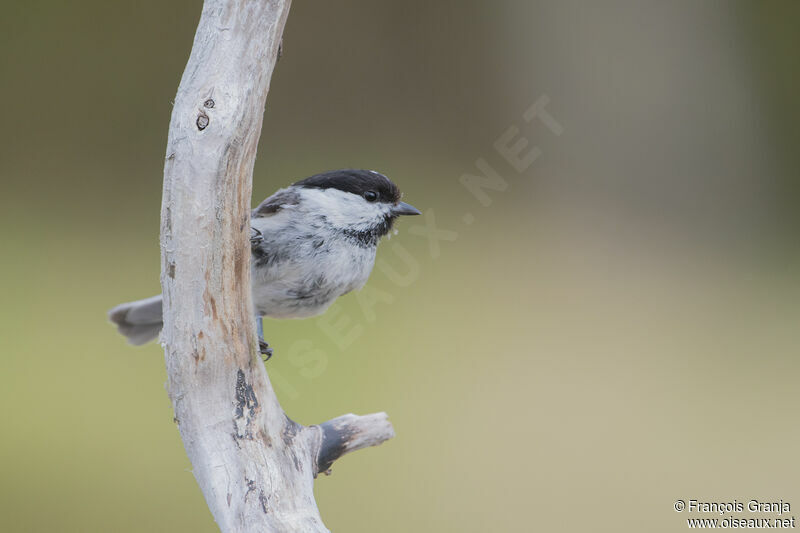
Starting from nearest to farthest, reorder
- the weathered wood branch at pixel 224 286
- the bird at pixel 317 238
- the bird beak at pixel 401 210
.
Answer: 1. the weathered wood branch at pixel 224 286
2. the bird at pixel 317 238
3. the bird beak at pixel 401 210

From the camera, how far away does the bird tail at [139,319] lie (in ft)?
5.49

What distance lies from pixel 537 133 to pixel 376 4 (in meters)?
0.80

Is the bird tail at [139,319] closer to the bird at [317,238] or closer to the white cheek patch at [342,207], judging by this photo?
the bird at [317,238]

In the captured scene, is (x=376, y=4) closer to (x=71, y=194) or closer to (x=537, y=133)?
(x=537, y=133)

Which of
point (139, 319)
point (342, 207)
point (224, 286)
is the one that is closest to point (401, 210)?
point (342, 207)

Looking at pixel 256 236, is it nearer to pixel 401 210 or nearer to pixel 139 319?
pixel 401 210

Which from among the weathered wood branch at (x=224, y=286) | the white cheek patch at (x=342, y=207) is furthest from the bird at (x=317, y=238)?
the weathered wood branch at (x=224, y=286)

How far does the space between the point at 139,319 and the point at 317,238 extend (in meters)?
0.56

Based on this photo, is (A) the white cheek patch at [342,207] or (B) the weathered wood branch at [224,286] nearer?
(B) the weathered wood branch at [224,286]

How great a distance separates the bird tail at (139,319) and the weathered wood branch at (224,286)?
1.84 ft

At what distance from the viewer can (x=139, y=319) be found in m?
1.69

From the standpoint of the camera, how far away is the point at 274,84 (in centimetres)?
257

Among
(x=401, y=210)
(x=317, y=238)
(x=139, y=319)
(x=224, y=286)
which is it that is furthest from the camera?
(x=139, y=319)

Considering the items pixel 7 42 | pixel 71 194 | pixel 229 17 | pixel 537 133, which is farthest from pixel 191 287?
pixel 537 133
